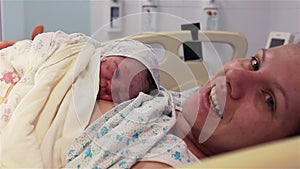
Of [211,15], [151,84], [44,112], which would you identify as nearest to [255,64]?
[151,84]

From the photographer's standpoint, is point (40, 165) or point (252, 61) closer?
point (40, 165)

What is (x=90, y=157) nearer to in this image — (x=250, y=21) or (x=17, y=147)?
(x=17, y=147)

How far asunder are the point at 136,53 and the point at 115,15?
1116 mm

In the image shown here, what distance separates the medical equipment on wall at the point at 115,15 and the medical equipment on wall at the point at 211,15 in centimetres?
49

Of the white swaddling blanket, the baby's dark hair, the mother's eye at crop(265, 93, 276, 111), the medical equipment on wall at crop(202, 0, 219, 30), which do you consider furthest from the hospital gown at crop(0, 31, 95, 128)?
the medical equipment on wall at crop(202, 0, 219, 30)

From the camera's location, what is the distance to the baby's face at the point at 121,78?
3.52ft

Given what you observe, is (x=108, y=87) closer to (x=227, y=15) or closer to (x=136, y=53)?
(x=136, y=53)

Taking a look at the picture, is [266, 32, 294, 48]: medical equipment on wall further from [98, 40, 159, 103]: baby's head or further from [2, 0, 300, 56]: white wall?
[98, 40, 159, 103]: baby's head

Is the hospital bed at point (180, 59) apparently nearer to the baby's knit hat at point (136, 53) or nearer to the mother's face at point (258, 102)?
the baby's knit hat at point (136, 53)

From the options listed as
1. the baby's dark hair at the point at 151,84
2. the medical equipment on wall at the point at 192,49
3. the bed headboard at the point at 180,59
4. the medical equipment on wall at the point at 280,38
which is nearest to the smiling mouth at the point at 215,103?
the baby's dark hair at the point at 151,84

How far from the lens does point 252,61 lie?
3.33ft

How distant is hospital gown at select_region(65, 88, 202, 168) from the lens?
0.82 metres

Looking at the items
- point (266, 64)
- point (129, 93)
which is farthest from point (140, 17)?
point (266, 64)

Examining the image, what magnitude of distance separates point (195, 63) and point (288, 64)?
0.76 metres
